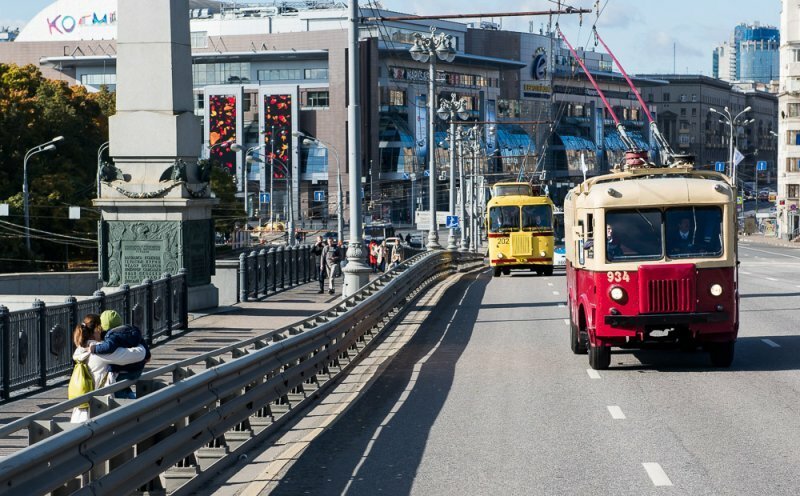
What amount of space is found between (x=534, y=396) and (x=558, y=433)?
3.07 metres

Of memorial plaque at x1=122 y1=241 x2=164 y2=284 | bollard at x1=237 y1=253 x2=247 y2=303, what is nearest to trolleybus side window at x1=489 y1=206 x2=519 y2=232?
bollard at x1=237 y1=253 x2=247 y2=303

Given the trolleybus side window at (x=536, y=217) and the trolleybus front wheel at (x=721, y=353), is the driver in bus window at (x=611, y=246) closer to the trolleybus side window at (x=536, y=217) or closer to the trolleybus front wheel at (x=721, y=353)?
the trolleybus front wheel at (x=721, y=353)

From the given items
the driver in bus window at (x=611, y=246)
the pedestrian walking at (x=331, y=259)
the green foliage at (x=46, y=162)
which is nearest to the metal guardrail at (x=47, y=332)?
the driver in bus window at (x=611, y=246)

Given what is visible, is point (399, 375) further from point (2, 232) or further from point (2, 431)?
point (2, 232)

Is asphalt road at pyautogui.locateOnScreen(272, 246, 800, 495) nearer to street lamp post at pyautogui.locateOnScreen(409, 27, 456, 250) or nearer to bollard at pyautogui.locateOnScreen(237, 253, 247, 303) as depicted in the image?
bollard at pyautogui.locateOnScreen(237, 253, 247, 303)

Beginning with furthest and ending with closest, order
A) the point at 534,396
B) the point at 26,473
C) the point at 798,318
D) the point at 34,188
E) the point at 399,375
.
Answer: the point at 34,188
the point at 798,318
the point at 399,375
the point at 534,396
the point at 26,473

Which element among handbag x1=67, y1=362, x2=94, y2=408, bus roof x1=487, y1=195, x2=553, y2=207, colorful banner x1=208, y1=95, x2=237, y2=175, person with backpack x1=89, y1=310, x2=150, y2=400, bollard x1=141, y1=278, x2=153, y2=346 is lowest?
bollard x1=141, y1=278, x2=153, y2=346

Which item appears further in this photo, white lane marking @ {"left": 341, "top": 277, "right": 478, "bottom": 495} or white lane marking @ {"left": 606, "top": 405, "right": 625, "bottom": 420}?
white lane marking @ {"left": 606, "top": 405, "right": 625, "bottom": 420}

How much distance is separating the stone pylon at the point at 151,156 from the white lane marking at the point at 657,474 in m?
19.6

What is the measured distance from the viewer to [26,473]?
7.48 m

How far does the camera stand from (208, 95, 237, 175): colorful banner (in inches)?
5817

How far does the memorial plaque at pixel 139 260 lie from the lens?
30.4 meters

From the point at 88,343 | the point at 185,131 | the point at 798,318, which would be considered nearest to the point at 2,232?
the point at 185,131

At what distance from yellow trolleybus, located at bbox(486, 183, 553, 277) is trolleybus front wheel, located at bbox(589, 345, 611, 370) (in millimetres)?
32641
